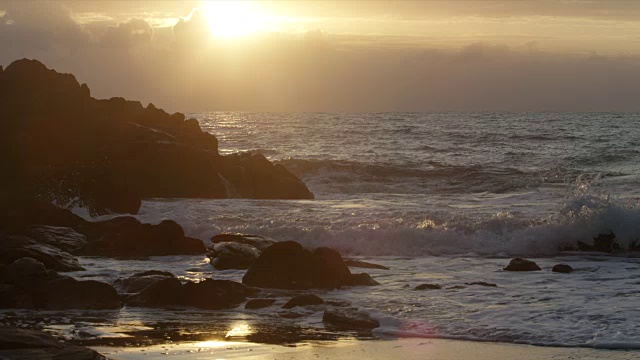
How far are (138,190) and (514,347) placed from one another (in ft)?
61.6

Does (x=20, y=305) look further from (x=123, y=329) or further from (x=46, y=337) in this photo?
(x=46, y=337)

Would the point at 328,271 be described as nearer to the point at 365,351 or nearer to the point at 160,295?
the point at 160,295

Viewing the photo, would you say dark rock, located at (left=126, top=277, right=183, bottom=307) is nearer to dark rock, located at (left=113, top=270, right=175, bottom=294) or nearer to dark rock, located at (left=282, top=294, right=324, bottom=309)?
dark rock, located at (left=113, top=270, right=175, bottom=294)

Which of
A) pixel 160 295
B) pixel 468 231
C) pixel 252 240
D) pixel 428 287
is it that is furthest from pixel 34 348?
pixel 468 231

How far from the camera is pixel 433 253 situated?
19.4 meters

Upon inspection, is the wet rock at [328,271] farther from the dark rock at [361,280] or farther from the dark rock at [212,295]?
the dark rock at [212,295]

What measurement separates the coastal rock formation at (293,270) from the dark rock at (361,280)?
81 mm

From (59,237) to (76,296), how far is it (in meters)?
6.37

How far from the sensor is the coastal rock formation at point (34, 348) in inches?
315

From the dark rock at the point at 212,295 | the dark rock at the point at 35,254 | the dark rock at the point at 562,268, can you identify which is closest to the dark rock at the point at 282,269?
the dark rock at the point at 212,295

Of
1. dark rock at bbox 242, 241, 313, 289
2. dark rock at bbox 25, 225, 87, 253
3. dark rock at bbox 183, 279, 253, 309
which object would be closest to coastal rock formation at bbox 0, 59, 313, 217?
dark rock at bbox 25, 225, 87, 253

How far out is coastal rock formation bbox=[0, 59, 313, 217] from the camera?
84.7 feet

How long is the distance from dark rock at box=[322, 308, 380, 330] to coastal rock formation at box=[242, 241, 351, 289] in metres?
2.53

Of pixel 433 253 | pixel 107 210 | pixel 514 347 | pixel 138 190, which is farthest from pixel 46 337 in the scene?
pixel 138 190
